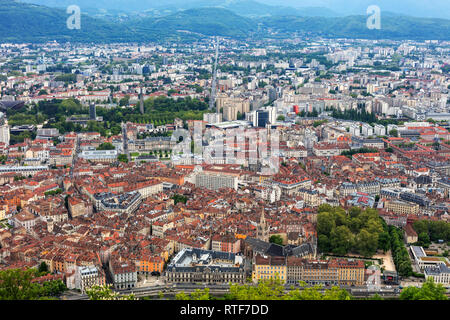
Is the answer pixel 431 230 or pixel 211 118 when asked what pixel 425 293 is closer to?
pixel 431 230

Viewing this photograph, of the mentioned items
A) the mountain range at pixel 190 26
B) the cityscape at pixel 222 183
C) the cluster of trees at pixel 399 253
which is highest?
the mountain range at pixel 190 26

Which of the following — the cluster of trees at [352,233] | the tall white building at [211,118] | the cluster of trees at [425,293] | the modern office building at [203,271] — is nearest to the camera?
the cluster of trees at [425,293]

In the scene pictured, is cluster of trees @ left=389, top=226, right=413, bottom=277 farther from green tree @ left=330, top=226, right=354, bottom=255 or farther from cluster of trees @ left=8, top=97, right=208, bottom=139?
cluster of trees @ left=8, top=97, right=208, bottom=139

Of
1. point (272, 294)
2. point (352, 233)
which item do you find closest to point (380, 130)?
point (352, 233)

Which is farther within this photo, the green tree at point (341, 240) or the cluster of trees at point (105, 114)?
the cluster of trees at point (105, 114)

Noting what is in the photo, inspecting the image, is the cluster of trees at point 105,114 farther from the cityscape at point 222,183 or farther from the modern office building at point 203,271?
the modern office building at point 203,271

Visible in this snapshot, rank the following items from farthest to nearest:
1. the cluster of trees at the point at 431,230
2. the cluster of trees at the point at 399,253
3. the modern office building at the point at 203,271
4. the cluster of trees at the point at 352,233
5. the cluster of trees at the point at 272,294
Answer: the cluster of trees at the point at 431,230 → the cluster of trees at the point at 352,233 → the cluster of trees at the point at 399,253 → the modern office building at the point at 203,271 → the cluster of trees at the point at 272,294

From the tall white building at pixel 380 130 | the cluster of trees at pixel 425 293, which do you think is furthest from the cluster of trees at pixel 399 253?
the tall white building at pixel 380 130
